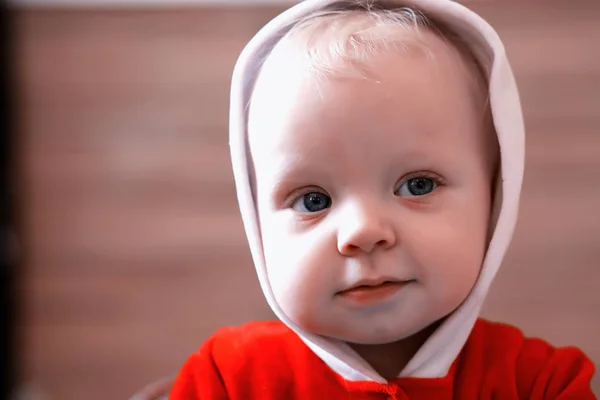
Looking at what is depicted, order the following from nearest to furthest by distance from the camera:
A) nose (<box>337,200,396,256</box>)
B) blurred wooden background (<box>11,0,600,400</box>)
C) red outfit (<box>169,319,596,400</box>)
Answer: nose (<box>337,200,396,256</box>), red outfit (<box>169,319,596,400</box>), blurred wooden background (<box>11,0,600,400</box>)

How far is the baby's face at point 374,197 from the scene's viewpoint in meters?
0.55

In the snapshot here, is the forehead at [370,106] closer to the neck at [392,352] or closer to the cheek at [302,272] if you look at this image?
the cheek at [302,272]

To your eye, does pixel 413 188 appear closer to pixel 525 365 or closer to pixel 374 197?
pixel 374 197

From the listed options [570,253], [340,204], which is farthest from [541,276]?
[340,204]

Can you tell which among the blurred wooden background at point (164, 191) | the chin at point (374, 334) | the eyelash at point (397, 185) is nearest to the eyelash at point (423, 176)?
the eyelash at point (397, 185)

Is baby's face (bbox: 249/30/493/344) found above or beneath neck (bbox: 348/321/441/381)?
above

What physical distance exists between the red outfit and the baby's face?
0.25 feet

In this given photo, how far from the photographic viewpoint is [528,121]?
144cm

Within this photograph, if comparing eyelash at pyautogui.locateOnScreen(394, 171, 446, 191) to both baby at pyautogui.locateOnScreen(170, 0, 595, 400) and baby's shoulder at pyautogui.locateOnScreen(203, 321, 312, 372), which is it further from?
baby's shoulder at pyautogui.locateOnScreen(203, 321, 312, 372)

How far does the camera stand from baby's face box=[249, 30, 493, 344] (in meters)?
0.55

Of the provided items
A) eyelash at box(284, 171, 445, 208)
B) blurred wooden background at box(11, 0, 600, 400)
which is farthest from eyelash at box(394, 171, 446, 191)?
blurred wooden background at box(11, 0, 600, 400)

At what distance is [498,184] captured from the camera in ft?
2.14

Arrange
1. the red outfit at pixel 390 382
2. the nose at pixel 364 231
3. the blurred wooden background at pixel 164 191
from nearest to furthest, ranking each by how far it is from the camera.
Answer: the nose at pixel 364 231 → the red outfit at pixel 390 382 → the blurred wooden background at pixel 164 191

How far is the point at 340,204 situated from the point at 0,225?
1.24m
